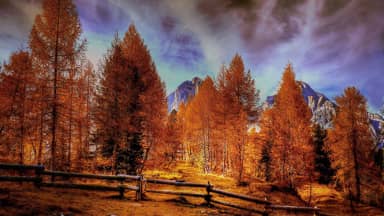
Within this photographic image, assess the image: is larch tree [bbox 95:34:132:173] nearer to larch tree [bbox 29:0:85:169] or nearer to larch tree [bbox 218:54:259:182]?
larch tree [bbox 29:0:85:169]

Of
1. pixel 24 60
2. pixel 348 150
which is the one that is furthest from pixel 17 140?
pixel 348 150

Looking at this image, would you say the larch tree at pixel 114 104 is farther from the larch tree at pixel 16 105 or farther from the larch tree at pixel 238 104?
the larch tree at pixel 238 104

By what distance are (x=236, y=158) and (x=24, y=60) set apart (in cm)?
2153

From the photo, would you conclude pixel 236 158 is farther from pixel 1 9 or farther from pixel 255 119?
pixel 1 9

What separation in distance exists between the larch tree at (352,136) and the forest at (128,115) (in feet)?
0.34

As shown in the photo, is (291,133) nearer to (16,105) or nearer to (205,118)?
(205,118)

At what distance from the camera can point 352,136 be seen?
86.8 feet

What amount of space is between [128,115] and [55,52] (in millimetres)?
6795

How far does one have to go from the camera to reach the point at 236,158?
74.6ft

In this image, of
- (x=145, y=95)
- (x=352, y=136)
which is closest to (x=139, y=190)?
(x=145, y=95)

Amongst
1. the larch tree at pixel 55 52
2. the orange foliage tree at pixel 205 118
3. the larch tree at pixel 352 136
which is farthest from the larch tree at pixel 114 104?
the larch tree at pixel 352 136

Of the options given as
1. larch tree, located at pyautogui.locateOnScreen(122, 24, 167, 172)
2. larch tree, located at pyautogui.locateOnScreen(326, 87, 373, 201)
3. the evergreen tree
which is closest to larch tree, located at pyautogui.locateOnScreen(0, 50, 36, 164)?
larch tree, located at pyautogui.locateOnScreen(122, 24, 167, 172)

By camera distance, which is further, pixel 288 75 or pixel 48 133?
pixel 288 75

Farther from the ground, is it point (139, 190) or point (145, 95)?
point (145, 95)
